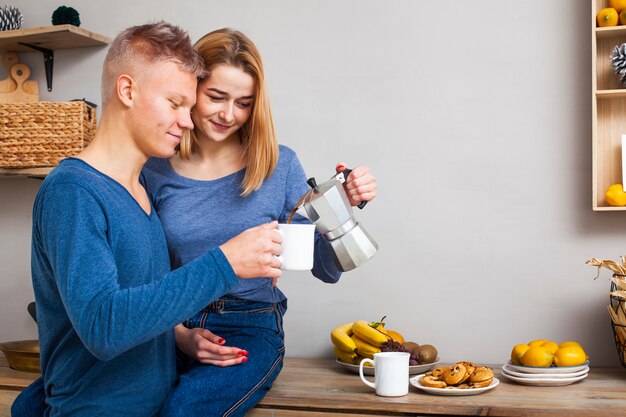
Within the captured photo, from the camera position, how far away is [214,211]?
5.77ft

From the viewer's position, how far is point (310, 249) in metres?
1.36

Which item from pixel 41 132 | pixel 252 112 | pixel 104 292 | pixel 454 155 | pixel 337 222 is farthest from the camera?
pixel 41 132

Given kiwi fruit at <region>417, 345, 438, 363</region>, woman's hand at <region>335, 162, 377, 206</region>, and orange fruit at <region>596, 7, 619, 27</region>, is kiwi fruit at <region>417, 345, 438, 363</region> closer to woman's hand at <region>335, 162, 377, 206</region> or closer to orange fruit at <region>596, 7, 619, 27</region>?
woman's hand at <region>335, 162, 377, 206</region>

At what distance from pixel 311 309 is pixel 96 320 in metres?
1.17

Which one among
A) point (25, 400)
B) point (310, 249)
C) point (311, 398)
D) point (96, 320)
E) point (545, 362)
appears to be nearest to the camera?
point (96, 320)

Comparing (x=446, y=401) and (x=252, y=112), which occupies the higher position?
(x=252, y=112)

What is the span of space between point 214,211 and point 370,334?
0.54 metres

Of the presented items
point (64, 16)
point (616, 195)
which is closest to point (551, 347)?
point (616, 195)

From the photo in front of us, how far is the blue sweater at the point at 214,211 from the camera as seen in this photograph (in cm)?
174

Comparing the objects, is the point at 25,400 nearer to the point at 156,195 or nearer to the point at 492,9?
the point at 156,195

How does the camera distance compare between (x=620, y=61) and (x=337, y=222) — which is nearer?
(x=337, y=222)

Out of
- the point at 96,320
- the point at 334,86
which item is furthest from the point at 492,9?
the point at 96,320

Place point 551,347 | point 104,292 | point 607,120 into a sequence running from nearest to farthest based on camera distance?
1. point 104,292
2. point 551,347
3. point 607,120

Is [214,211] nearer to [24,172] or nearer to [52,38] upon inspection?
[24,172]
